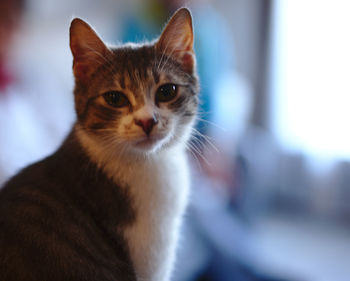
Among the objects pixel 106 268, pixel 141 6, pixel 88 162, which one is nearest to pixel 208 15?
pixel 141 6

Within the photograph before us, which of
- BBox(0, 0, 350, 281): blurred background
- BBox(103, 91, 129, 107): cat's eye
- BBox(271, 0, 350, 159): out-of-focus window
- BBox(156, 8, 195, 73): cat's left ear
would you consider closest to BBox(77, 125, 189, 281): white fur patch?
BBox(103, 91, 129, 107): cat's eye

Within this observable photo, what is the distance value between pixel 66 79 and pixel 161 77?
1356mm

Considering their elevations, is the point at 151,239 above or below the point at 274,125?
above

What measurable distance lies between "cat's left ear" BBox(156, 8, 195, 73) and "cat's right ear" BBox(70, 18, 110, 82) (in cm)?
18

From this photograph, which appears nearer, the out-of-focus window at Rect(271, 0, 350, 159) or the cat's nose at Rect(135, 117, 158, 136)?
the cat's nose at Rect(135, 117, 158, 136)

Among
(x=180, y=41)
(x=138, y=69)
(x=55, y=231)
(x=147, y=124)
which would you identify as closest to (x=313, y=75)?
(x=180, y=41)

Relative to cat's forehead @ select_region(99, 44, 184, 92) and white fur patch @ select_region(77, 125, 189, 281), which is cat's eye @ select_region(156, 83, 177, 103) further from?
white fur patch @ select_region(77, 125, 189, 281)

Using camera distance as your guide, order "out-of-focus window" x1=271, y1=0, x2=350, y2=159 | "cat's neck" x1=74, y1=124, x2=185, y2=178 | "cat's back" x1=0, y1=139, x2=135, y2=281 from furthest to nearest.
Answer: "out-of-focus window" x1=271, y1=0, x2=350, y2=159
"cat's neck" x1=74, y1=124, x2=185, y2=178
"cat's back" x1=0, y1=139, x2=135, y2=281

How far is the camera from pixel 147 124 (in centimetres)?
92

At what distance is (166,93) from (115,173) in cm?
28

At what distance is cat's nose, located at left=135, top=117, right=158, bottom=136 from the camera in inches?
36.0

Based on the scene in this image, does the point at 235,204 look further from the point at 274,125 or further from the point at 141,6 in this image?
the point at 141,6

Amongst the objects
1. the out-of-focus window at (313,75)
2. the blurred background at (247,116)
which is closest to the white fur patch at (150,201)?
the blurred background at (247,116)

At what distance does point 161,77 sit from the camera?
3.40ft
